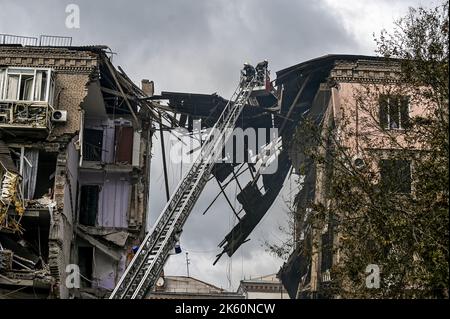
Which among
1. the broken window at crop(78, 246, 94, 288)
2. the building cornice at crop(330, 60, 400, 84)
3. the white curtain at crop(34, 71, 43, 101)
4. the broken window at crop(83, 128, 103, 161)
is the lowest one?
the broken window at crop(78, 246, 94, 288)

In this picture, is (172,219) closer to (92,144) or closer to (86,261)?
(86,261)

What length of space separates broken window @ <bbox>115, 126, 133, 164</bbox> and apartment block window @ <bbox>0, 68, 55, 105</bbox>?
4161 mm

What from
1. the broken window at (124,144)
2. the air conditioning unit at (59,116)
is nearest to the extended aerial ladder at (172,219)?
the broken window at (124,144)

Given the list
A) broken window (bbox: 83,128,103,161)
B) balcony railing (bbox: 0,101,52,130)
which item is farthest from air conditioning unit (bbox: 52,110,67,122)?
broken window (bbox: 83,128,103,161)

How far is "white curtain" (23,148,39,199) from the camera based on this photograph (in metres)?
29.9

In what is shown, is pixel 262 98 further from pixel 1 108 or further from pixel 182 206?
pixel 1 108

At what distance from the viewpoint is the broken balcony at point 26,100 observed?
29.9 metres

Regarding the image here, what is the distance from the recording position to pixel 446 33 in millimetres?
18703

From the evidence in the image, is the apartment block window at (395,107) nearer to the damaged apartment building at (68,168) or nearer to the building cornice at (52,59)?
the damaged apartment building at (68,168)

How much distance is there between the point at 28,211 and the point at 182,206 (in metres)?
5.42

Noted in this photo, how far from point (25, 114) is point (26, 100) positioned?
64 cm

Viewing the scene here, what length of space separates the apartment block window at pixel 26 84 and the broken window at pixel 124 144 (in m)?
4.16

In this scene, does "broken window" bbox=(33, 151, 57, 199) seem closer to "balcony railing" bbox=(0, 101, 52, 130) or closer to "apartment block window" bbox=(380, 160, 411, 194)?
"balcony railing" bbox=(0, 101, 52, 130)

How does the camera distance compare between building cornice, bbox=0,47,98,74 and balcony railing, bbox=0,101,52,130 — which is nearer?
balcony railing, bbox=0,101,52,130
